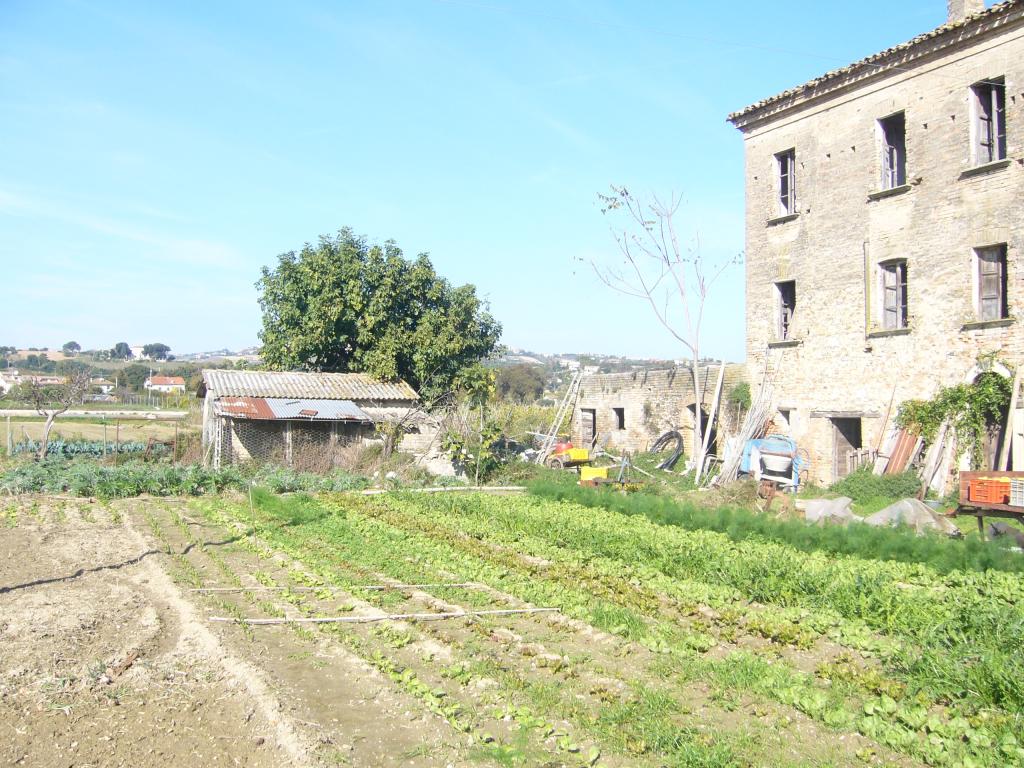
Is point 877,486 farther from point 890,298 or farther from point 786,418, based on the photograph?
point 890,298

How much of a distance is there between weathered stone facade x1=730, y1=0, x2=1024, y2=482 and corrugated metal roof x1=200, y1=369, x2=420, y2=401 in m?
10.9

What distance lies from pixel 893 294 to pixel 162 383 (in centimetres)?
8936

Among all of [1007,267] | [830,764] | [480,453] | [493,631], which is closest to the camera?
[830,764]

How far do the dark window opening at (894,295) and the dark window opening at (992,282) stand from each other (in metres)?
1.81

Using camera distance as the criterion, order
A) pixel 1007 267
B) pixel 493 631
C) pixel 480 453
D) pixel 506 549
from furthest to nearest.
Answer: pixel 480 453, pixel 1007 267, pixel 506 549, pixel 493 631

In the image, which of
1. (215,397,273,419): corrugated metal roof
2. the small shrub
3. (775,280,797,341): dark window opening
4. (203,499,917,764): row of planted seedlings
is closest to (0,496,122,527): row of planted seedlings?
(203,499,917,764): row of planted seedlings


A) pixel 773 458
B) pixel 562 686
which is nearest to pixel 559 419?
pixel 773 458

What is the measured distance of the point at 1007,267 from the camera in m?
17.1

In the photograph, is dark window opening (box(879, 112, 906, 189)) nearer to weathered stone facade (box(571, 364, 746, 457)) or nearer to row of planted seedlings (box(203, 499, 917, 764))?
weathered stone facade (box(571, 364, 746, 457))

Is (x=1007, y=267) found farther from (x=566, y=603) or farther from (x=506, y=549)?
(x=566, y=603)

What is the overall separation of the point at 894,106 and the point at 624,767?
60.2ft

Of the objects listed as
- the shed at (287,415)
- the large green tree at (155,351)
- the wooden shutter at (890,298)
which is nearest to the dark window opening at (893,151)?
the wooden shutter at (890,298)

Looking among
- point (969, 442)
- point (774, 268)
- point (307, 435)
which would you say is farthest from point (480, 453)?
point (969, 442)

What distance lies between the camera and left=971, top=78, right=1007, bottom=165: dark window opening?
57.5ft
